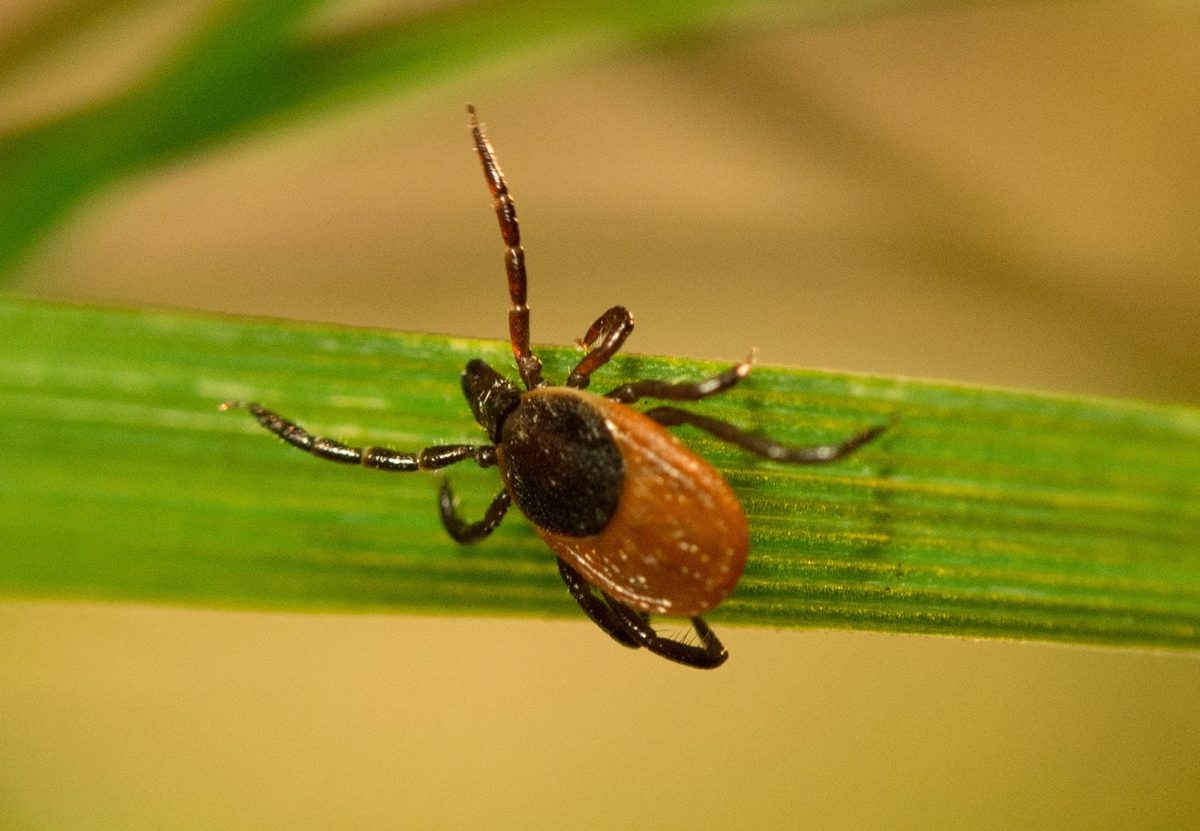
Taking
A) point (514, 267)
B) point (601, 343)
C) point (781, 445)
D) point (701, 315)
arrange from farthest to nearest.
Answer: point (701, 315) → point (514, 267) → point (601, 343) → point (781, 445)

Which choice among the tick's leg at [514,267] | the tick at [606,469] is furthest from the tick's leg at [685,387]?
the tick's leg at [514,267]

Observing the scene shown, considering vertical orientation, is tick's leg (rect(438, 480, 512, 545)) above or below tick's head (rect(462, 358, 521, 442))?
below

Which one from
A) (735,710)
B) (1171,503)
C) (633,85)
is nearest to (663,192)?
(633,85)

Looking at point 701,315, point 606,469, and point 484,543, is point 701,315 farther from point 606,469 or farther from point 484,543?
point 484,543

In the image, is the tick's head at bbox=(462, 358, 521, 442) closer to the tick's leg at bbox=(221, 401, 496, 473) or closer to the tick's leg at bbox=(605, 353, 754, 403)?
the tick's leg at bbox=(221, 401, 496, 473)

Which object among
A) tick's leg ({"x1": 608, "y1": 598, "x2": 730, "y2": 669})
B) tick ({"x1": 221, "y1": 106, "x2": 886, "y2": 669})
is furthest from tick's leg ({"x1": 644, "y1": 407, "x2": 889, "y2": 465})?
tick's leg ({"x1": 608, "y1": 598, "x2": 730, "y2": 669})

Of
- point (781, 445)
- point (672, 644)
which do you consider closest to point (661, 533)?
point (781, 445)
